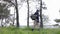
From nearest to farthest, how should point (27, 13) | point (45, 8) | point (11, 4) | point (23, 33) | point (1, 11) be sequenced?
point (23, 33) < point (11, 4) < point (45, 8) < point (27, 13) < point (1, 11)

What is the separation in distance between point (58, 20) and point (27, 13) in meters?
4.10

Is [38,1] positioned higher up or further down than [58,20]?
higher up

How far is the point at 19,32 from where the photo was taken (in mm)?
10945

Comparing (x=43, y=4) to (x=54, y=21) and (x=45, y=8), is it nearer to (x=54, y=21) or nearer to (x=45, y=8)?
(x=45, y=8)

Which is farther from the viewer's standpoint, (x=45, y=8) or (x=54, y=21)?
(x=54, y=21)

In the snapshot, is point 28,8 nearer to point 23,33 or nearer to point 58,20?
point 58,20

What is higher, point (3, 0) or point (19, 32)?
point (3, 0)

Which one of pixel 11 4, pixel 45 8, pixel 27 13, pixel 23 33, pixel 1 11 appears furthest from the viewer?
pixel 1 11

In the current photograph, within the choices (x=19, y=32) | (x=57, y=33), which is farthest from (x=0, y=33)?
(x=57, y=33)

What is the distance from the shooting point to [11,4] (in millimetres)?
23109

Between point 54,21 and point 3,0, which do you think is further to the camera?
point 54,21

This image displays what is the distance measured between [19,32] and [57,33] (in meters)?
2.01

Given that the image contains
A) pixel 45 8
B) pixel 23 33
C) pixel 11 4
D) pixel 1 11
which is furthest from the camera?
pixel 1 11

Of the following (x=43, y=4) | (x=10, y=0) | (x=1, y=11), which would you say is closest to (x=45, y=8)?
(x=43, y=4)
